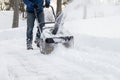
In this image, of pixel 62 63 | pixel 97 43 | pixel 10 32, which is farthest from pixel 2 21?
pixel 62 63

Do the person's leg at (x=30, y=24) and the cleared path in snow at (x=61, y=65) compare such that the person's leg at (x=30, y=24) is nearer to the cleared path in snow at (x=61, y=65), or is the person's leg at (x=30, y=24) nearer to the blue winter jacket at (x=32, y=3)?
the blue winter jacket at (x=32, y=3)

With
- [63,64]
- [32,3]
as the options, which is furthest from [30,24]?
[63,64]

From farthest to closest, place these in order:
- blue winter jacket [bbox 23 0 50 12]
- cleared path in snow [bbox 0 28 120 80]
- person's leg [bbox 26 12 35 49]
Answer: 1. person's leg [bbox 26 12 35 49]
2. blue winter jacket [bbox 23 0 50 12]
3. cleared path in snow [bbox 0 28 120 80]

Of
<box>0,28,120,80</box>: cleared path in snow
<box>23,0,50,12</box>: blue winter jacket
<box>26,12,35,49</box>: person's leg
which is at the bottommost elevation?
<box>0,28,120,80</box>: cleared path in snow

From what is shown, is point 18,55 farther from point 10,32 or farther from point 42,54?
point 10,32

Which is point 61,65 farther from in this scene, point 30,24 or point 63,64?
point 30,24

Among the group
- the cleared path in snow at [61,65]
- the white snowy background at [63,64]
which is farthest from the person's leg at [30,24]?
the cleared path in snow at [61,65]

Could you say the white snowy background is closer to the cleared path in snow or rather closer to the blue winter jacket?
the cleared path in snow

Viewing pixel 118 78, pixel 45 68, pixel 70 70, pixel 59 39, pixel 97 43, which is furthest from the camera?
pixel 97 43

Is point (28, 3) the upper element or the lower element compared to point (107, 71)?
upper

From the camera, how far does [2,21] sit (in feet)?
124

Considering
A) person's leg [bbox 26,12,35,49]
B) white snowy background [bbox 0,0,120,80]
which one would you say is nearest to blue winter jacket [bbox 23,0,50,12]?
person's leg [bbox 26,12,35,49]

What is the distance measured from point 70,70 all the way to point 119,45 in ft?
11.4

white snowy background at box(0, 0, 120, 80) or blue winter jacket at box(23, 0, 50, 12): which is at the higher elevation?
blue winter jacket at box(23, 0, 50, 12)
